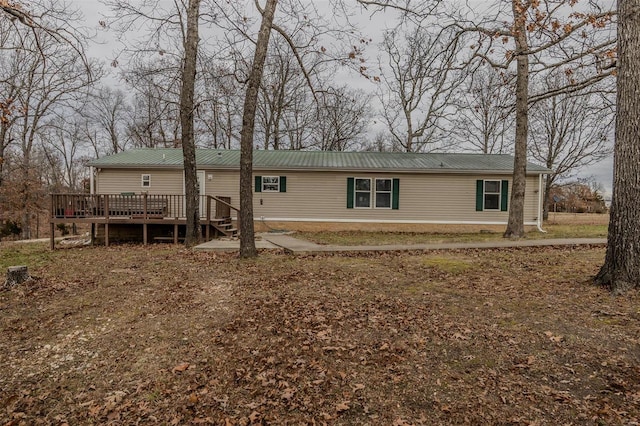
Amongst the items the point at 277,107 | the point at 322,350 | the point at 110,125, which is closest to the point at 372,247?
the point at 322,350

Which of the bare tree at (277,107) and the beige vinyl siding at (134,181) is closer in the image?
the beige vinyl siding at (134,181)

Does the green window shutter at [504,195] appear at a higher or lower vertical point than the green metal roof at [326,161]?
lower

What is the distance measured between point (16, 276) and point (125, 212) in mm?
6169

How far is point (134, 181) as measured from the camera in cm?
1384

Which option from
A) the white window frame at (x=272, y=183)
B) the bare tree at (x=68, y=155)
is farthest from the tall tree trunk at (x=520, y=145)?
the bare tree at (x=68, y=155)

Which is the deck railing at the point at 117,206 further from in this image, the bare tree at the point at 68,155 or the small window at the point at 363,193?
the bare tree at the point at 68,155

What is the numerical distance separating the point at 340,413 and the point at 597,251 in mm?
8851

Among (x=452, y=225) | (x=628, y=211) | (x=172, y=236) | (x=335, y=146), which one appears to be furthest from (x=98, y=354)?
(x=335, y=146)

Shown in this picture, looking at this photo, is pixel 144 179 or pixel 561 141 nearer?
pixel 144 179

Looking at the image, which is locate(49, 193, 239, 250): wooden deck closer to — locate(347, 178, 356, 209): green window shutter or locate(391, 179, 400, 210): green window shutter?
locate(347, 178, 356, 209): green window shutter

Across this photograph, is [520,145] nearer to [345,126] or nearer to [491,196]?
[491,196]

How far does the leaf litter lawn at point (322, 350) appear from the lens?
2.70 metres

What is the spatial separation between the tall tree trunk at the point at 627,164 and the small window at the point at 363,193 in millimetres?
9780

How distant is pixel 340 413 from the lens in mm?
2664
